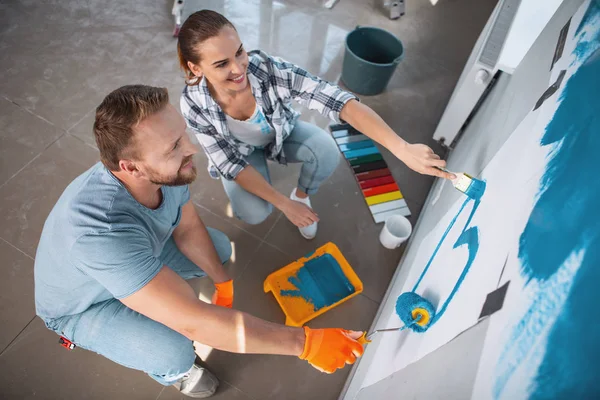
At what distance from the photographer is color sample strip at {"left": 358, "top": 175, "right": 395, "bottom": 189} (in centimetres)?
207

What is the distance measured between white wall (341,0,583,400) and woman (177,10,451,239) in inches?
10.3

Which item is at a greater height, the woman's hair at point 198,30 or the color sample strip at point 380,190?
the woman's hair at point 198,30

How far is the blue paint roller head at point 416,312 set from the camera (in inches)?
A: 36.2

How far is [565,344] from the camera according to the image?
0.43 metres

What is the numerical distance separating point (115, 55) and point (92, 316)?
6.39ft

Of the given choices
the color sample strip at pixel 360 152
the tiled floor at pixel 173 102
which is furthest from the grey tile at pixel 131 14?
the color sample strip at pixel 360 152

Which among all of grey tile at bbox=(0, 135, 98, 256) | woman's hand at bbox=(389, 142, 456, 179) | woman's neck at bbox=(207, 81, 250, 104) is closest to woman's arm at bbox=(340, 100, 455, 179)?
woman's hand at bbox=(389, 142, 456, 179)

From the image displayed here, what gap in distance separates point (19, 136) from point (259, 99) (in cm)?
150

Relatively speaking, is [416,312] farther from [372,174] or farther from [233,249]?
[372,174]

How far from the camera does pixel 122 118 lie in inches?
Result: 37.7

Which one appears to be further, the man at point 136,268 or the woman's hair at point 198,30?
the woman's hair at point 198,30

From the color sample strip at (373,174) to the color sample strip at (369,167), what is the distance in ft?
0.07

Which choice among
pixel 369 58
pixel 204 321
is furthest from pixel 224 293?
pixel 369 58

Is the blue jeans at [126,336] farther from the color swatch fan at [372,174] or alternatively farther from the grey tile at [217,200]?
the color swatch fan at [372,174]
